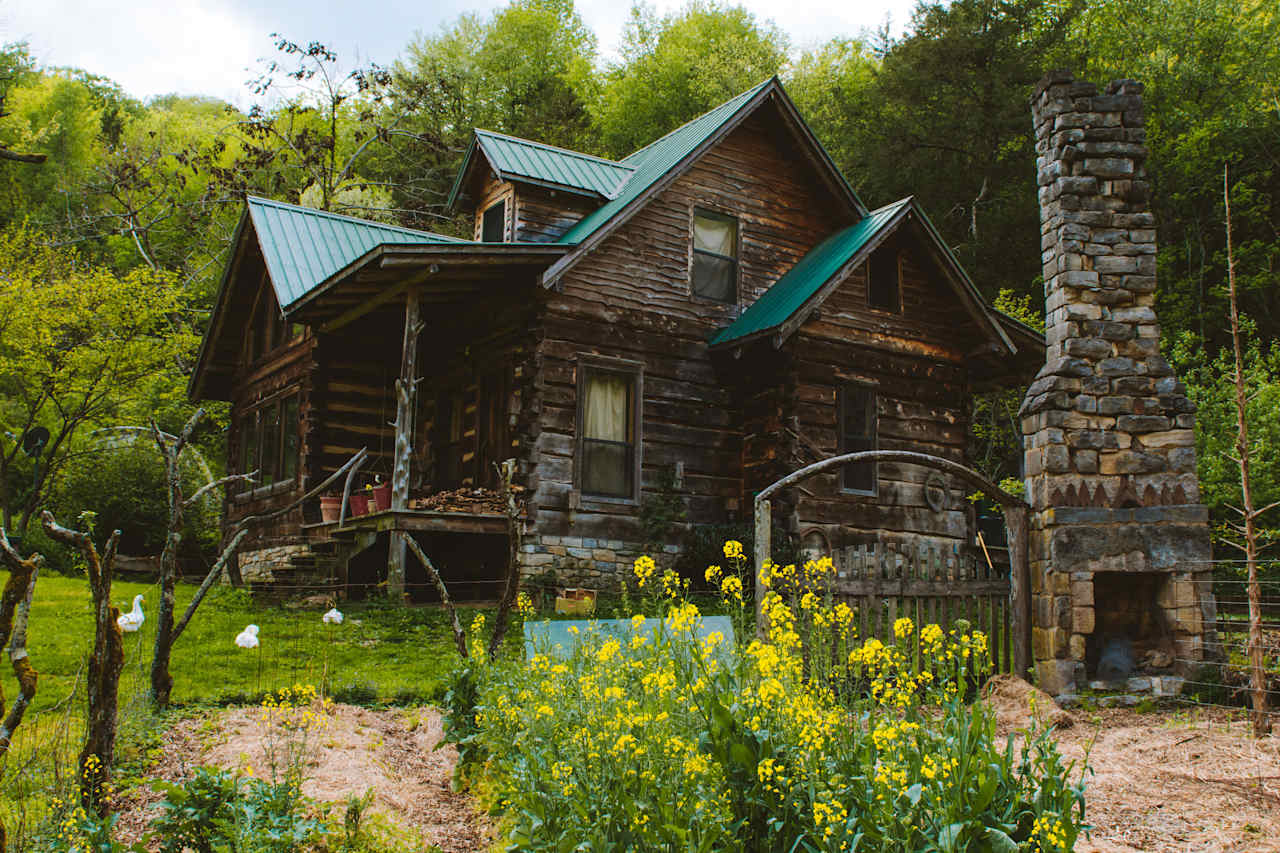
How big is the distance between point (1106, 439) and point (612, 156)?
32.2 metres

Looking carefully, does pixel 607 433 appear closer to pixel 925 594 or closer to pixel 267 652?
pixel 267 652

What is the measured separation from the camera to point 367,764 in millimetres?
6875

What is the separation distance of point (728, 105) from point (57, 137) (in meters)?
32.1

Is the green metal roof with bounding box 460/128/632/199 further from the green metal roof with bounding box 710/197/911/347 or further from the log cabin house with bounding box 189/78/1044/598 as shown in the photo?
the green metal roof with bounding box 710/197/911/347

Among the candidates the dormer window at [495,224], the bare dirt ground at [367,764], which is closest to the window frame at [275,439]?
the dormer window at [495,224]

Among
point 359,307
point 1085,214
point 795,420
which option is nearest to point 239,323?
point 359,307

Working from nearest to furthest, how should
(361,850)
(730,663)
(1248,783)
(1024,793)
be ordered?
(1024,793) < (361,850) < (730,663) < (1248,783)

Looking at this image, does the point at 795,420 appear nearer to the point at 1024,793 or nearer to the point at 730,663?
the point at 730,663

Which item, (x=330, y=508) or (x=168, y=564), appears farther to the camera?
(x=330, y=508)

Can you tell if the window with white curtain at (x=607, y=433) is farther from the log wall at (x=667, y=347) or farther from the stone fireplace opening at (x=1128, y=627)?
the stone fireplace opening at (x=1128, y=627)

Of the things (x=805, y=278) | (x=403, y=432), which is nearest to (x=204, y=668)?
(x=403, y=432)

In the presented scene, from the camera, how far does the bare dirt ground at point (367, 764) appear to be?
6.10 meters

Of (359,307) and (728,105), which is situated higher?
(728,105)

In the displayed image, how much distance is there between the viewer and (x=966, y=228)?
32062 mm
